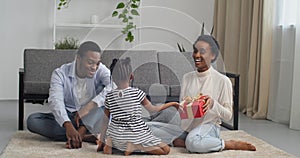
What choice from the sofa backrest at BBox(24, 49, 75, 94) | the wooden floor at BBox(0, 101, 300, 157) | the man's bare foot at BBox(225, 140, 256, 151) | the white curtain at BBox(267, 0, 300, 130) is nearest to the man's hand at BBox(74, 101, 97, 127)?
the wooden floor at BBox(0, 101, 300, 157)

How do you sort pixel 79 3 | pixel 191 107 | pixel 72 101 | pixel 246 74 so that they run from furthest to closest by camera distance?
pixel 79 3 → pixel 246 74 → pixel 72 101 → pixel 191 107

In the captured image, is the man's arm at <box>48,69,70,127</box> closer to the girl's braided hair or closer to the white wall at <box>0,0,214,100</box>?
the girl's braided hair

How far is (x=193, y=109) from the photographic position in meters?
2.42

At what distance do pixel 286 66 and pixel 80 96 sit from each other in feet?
6.20

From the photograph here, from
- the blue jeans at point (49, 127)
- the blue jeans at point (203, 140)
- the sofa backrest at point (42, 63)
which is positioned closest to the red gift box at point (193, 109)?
the blue jeans at point (203, 140)

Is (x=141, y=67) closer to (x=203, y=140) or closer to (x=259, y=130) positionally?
(x=203, y=140)

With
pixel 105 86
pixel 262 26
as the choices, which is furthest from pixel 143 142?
pixel 262 26

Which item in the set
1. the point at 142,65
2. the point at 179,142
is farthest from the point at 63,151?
the point at 142,65

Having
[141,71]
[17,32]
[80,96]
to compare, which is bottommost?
[80,96]

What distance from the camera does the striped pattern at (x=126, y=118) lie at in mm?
2449

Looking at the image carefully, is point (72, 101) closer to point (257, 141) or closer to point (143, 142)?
point (143, 142)

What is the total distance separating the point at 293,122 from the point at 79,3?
2.53m

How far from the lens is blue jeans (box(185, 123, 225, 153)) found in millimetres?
2566

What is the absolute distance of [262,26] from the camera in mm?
4086
